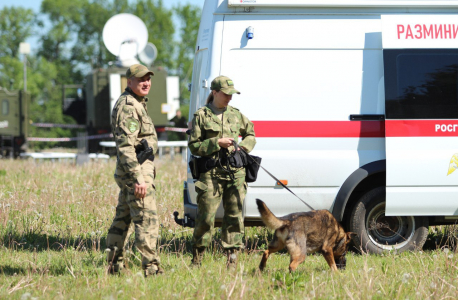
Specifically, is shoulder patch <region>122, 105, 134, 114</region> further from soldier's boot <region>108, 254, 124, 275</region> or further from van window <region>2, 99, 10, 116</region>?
van window <region>2, 99, 10, 116</region>

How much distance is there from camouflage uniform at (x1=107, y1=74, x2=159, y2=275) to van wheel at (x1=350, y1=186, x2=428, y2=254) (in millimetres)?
2222

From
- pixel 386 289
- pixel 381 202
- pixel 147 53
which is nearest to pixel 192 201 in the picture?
pixel 381 202

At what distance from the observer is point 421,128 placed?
6176 millimetres

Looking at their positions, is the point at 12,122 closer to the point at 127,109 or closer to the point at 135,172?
the point at 127,109

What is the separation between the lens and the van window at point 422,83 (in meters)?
6.18

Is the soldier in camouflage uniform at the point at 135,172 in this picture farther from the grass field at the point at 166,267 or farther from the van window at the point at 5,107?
the van window at the point at 5,107

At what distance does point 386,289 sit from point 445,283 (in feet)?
1.45

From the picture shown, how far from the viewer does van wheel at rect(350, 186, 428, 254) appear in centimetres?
636

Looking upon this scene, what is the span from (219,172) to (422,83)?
2.30 m

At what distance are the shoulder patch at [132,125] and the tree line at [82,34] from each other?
144 feet

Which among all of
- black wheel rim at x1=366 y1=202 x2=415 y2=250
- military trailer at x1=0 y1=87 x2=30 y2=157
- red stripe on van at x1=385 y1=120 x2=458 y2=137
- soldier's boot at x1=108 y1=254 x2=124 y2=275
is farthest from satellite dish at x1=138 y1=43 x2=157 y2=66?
soldier's boot at x1=108 y1=254 x2=124 y2=275

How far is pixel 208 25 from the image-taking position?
6332mm

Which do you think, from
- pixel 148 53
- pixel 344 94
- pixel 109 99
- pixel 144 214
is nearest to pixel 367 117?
pixel 344 94

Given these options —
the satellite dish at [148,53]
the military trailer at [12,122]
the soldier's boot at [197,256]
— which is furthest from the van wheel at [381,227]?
the military trailer at [12,122]
